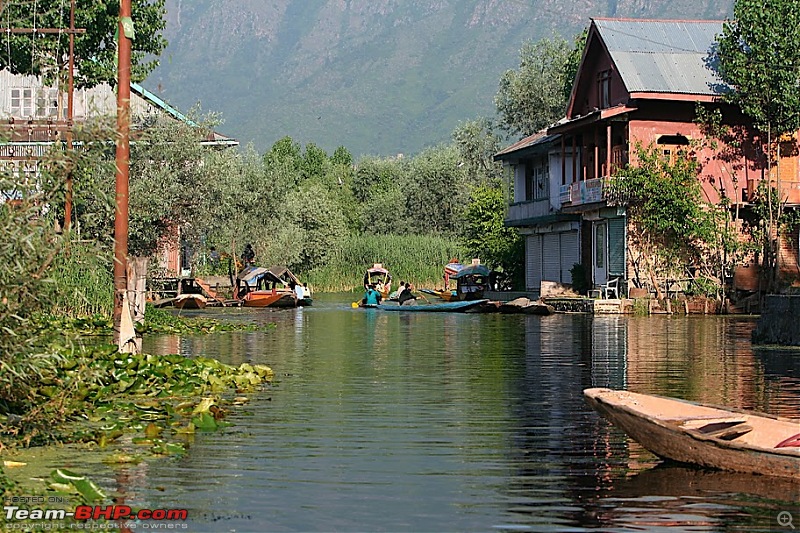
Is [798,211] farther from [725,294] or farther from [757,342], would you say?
[757,342]

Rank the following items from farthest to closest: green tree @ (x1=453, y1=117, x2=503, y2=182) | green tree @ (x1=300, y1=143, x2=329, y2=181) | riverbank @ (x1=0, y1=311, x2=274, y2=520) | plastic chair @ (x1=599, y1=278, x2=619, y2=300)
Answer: green tree @ (x1=300, y1=143, x2=329, y2=181), green tree @ (x1=453, y1=117, x2=503, y2=182), plastic chair @ (x1=599, y1=278, x2=619, y2=300), riverbank @ (x1=0, y1=311, x2=274, y2=520)

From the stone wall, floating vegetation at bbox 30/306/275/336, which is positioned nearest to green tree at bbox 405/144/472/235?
floating vegetation at bbox 30/306/275/336

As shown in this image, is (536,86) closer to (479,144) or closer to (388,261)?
(479,144)

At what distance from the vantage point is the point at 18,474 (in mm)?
10461

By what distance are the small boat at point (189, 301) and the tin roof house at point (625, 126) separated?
15.6 meters

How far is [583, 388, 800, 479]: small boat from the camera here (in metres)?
10.8

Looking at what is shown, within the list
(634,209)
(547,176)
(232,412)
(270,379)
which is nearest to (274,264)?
(547,176)

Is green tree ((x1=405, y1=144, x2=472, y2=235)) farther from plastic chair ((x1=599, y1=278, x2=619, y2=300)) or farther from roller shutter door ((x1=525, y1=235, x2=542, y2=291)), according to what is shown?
plastic chair ((x1=599, y1=278, x2=619, y2=300))

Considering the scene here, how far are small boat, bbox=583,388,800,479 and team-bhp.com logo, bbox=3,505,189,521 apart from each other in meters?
4.71

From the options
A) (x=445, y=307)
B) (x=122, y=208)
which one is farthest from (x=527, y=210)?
(x=122, y=208)

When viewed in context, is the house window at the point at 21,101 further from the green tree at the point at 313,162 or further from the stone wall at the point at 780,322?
the green tree at the point at 313,162

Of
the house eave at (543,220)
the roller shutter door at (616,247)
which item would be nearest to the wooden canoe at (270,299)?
the house eave at (543,220)

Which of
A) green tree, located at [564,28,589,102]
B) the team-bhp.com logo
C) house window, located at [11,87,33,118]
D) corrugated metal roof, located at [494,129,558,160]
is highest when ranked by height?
green tree, located at [564,28,589,102]

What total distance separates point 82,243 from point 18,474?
2578mm
